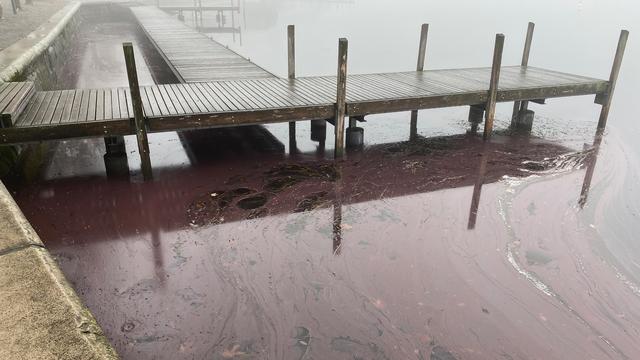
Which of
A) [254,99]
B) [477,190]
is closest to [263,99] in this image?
[254,99]

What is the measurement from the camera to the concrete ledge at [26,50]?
783 cm

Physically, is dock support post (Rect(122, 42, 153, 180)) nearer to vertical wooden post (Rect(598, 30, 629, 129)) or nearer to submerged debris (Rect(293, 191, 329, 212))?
submerged debris (Rect(293, 191, 329, 212))

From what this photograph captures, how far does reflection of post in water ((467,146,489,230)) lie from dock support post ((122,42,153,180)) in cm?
440

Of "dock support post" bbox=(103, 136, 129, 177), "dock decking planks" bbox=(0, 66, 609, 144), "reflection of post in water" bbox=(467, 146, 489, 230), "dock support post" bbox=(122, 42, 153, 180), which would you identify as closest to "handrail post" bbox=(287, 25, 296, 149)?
"dock decking planks" bbox=(0, 66, 609, 144)

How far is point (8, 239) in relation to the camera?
9.92 ft

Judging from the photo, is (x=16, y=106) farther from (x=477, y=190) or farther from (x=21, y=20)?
(x=21, y=20)

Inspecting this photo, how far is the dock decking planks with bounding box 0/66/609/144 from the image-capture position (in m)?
6.24

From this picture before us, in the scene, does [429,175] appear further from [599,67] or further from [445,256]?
[599,67]

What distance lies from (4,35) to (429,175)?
10.4 m

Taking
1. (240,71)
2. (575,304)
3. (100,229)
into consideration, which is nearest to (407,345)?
(575,304)

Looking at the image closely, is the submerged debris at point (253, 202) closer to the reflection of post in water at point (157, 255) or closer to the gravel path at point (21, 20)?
the reflection of post in water at point (157, 255)

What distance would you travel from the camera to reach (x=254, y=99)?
749 cm

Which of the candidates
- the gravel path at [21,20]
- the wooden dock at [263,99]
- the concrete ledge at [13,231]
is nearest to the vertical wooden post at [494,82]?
the wooden dock at [263,99]

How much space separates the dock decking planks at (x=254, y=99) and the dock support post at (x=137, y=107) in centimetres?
12
